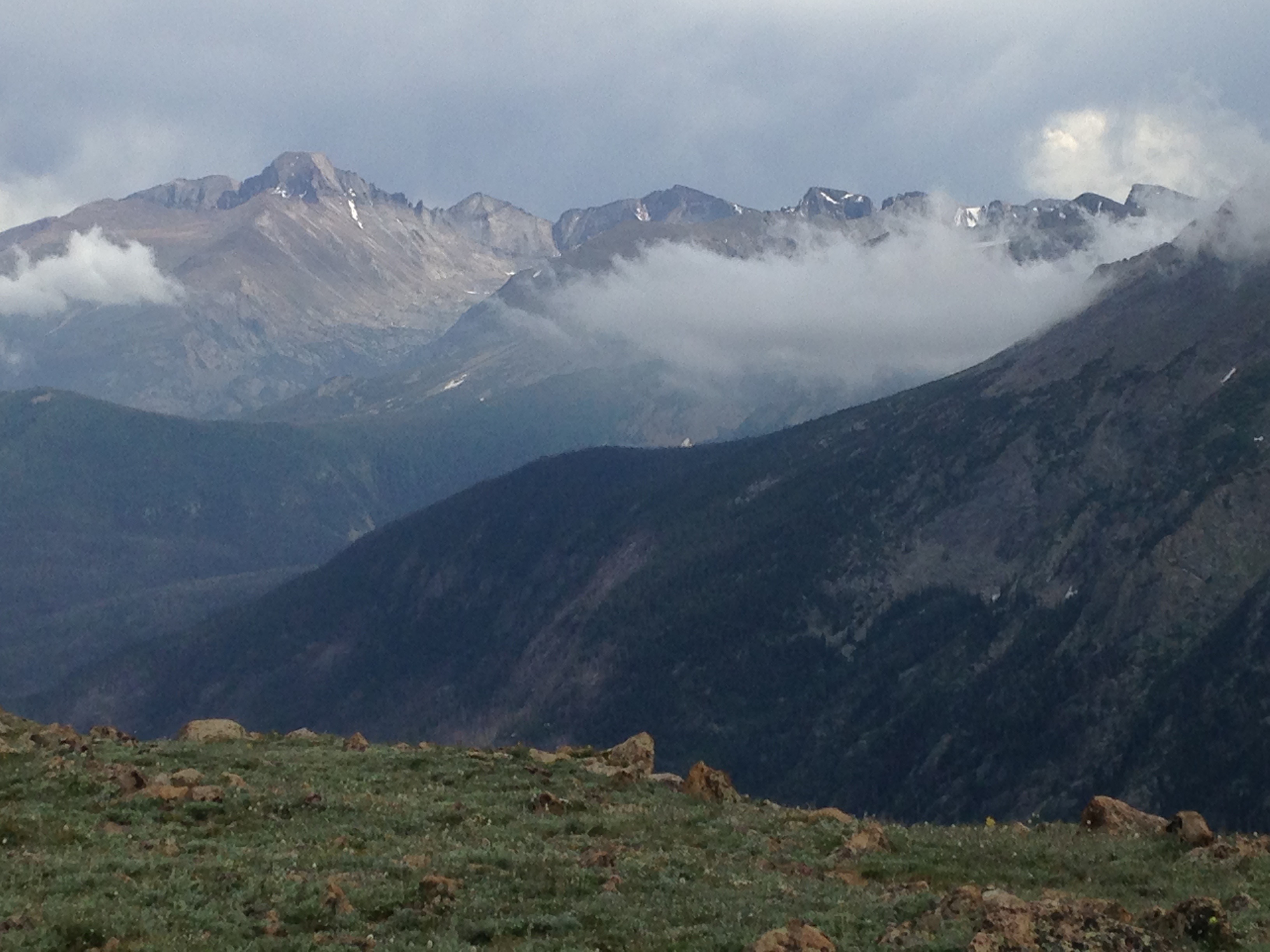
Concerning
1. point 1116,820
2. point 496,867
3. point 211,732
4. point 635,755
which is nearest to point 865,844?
point 1116,820

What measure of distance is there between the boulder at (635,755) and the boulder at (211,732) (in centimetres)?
1734

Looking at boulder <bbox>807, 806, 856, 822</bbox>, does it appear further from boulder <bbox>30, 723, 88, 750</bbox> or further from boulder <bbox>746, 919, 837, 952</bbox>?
boulder <bbox>30, 723, 88, 750</bbox>

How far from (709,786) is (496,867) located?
17.8m

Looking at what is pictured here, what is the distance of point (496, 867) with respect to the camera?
33562mm

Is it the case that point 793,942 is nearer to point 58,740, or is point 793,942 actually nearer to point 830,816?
point 830,816

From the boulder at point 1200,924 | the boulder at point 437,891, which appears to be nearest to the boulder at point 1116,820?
the boulder at point 1200,924

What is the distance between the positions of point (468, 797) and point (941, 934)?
22.1 metres

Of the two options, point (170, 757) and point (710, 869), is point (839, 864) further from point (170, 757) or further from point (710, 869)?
point (170, 757)

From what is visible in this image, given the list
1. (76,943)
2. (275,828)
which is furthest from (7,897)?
(275,828)

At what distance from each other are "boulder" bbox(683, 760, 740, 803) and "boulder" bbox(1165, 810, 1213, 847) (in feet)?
52.4

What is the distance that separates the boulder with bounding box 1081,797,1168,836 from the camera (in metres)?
44.5

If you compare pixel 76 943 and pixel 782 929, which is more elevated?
pixel 76 943

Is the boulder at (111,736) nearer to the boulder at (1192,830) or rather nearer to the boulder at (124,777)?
the boulder at (124,777)

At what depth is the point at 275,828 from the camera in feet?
126
